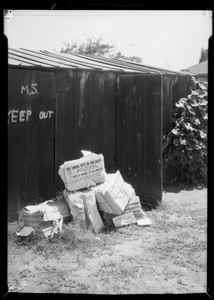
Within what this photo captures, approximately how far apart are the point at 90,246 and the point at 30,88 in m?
2.72

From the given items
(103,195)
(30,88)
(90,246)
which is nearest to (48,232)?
(90,246)

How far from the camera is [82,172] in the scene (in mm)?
5770

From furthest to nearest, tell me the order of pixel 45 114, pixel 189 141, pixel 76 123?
pixel 189 141, pixel 76 123, pixel 45 114

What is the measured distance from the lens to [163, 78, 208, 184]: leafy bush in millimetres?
8445

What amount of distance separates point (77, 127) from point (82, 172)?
119 cm

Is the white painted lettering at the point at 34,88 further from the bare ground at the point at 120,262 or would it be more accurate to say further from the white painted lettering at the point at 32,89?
the bare ground at the point at 120,262

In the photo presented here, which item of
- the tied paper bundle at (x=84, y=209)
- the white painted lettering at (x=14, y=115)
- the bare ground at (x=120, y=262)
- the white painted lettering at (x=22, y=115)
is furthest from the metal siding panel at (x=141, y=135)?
the white painted lettering at (x=14, y=115)

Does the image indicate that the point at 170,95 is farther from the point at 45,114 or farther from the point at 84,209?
the point at 84,209

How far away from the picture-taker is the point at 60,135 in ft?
21.2

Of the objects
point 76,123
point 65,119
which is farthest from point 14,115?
point 76,123

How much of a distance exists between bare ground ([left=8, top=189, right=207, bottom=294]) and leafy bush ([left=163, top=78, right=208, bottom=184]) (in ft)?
8.46

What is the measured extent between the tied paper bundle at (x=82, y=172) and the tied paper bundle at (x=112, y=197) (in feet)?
0.51

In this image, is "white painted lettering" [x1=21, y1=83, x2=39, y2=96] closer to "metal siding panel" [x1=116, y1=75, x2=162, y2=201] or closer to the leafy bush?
"metal siding panel" [x1=116, y1=75, x2=162, y2=201]

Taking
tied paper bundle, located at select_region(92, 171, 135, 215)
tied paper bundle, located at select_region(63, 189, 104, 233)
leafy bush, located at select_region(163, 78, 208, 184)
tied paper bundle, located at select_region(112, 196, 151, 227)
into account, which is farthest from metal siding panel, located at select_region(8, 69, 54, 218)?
leafy bush, located at select_region(163, 78, 208, 184)
